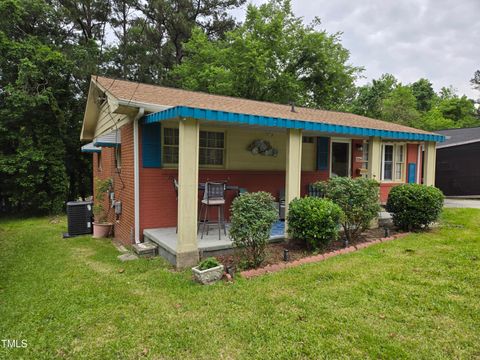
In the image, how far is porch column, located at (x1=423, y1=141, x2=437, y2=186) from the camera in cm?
822

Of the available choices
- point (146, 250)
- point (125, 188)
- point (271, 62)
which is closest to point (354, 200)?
point (146, 250)

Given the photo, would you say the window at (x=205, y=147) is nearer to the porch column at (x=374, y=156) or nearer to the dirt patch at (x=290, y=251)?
the dirt patch at (x=290, y=251)

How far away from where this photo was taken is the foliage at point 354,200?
5699mm

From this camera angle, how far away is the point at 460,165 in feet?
46.0

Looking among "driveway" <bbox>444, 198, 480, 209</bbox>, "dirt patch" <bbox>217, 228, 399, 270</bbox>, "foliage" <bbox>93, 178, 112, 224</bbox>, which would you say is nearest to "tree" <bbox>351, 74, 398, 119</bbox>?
"driveway" <bbox>444, 198, 480, 209</bbox>

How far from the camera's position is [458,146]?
1404cm

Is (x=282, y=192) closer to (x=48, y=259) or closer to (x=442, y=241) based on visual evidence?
(x=442, y=241)

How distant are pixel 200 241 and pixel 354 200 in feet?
10.3

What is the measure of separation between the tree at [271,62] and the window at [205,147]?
31.3 ft

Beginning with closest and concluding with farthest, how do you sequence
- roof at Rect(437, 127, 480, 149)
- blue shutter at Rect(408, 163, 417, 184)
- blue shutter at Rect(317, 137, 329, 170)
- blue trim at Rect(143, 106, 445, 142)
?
blue trim at Rect(143, 106, 445, 142)
blue shutter at Rect(317, 137, 329, 170)
blue shutter at Rect(408, 163, 417, 184)
roof at Rect(437, 127, 480, 149)

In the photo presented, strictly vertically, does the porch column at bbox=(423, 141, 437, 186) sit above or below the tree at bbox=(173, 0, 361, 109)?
below

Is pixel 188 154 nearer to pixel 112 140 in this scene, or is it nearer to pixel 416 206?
pixel 112 140

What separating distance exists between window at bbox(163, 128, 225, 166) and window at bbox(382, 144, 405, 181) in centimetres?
696

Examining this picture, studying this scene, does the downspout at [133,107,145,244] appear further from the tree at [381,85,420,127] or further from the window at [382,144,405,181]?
the tree at [381,85,420,127]
